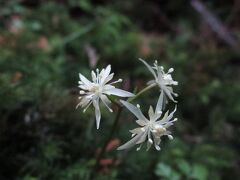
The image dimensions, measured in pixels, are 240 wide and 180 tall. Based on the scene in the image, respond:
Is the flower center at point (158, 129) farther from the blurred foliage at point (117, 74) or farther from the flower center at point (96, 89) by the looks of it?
the blurred foliage at point (117, 74)

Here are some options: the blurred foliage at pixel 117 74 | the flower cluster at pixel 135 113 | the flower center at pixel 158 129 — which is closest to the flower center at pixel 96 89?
the flower cluster at pixel 135 113

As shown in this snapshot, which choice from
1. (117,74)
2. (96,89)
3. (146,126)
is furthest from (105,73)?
(117,74)

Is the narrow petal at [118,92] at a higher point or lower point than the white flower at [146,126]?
higher

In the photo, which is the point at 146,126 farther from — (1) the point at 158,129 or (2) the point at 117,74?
(2) the point at 117,74

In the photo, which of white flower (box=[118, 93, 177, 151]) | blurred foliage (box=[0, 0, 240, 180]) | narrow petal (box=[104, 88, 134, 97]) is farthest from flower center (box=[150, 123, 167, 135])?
blurred foliage (box=[0, 0, 240, 180])

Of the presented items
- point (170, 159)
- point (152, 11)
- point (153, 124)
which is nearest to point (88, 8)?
point (152, 11)

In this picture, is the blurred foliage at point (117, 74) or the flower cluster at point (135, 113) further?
the blurred foliage at point (117, 74)

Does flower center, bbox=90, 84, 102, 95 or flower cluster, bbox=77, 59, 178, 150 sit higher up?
flower center, bbox=90, 84, 102, 95

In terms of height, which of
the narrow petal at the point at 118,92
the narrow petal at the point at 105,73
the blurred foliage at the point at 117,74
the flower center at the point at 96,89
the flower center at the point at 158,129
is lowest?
the flower center at the point at 158,129

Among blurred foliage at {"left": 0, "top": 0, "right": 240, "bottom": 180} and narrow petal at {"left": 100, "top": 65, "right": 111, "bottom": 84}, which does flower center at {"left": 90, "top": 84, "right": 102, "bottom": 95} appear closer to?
narrow petal at {"left": 100, "top": 65, "right": 111, "bottom": 84}
